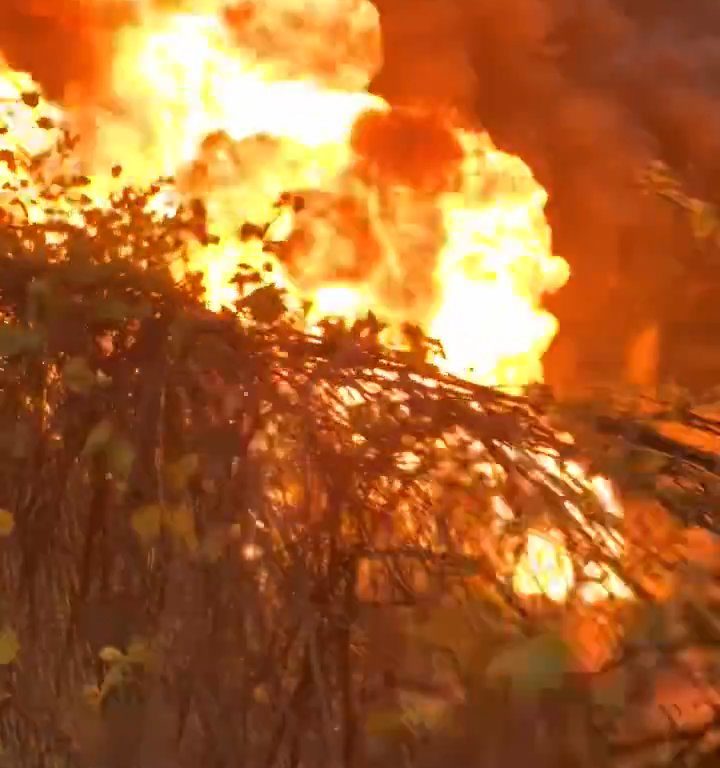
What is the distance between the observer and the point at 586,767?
1193mm

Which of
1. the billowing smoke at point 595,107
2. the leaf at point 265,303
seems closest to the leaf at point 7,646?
the leaf at point 265,303

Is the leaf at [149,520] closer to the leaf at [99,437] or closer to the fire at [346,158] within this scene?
the leaf at [99,437]

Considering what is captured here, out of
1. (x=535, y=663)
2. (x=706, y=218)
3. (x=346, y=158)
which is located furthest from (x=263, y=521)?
(x=346, y=158)

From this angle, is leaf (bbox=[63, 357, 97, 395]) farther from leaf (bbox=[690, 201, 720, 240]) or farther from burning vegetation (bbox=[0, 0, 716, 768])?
leaf (bbox=[690, 201, 720, 240])

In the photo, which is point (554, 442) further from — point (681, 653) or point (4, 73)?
point (4, 73)

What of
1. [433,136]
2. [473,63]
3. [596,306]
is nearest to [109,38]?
[433,136]

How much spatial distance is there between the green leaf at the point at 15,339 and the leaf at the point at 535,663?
69 cm

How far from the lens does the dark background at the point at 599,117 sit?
9.14ft

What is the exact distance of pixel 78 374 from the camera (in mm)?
1373

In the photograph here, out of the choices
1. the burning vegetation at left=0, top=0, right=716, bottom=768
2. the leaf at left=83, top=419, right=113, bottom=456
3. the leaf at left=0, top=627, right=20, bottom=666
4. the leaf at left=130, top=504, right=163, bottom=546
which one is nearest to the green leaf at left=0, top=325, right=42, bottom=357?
the burning vegetation at left=0, top=0, right=716, bottom=768

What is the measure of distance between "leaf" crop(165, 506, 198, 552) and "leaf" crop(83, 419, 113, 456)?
12 centimetres

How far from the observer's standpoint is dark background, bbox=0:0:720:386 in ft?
9.14

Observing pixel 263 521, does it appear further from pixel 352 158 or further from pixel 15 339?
pixel 352 158

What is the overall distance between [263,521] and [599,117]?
2.03 m
